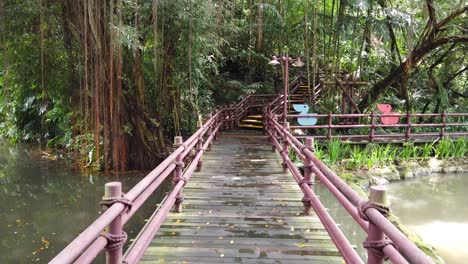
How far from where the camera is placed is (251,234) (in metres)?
3.80

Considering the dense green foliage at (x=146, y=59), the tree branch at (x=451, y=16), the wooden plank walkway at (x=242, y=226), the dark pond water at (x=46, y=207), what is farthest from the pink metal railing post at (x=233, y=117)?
the wooden plank walkway at (x=242, y=226)

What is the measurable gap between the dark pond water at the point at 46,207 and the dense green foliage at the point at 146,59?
745 millimetres

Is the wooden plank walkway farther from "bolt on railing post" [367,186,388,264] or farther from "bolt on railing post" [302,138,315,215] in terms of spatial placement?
"bolt on railing post" [367,186,388,264]

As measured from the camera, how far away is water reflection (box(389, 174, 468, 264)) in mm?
6570

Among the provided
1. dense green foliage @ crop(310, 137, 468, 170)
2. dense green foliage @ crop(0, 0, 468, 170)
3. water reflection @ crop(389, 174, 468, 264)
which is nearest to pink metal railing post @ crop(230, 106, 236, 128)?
dense green foliage @ crop(0, 0, 468, 170)

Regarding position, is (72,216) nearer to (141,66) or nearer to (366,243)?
(141,66)

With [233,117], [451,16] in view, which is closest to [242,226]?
[451,16]

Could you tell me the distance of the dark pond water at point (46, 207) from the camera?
5.97 meters

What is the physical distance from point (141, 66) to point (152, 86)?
1.05m

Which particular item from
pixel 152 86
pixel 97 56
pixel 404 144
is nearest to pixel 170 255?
pixel 97 56

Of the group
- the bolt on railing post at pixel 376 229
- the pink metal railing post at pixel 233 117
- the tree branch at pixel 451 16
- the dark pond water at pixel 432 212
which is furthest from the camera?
the pink metal railing post at pixel 233 117

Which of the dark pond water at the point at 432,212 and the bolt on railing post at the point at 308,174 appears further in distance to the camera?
the dark pond water at the point at 432,212

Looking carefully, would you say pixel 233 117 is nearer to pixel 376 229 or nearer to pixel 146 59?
pixel 146 59

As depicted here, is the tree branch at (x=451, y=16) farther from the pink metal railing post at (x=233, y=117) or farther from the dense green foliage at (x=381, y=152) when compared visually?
the pink metal railing post at (x=233, y=117)
